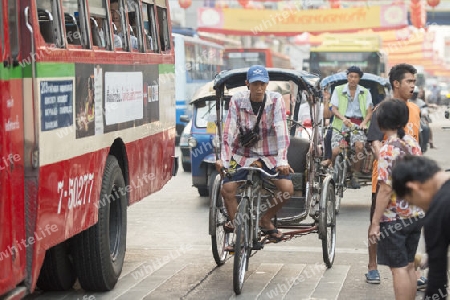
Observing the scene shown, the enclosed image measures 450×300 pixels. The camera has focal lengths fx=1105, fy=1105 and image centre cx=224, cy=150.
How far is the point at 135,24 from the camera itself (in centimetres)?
1032

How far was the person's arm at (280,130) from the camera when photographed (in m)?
9.15

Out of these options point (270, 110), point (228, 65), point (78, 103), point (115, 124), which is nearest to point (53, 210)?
point (78, 103)

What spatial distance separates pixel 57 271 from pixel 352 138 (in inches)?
259

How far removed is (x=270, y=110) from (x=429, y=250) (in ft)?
15.5

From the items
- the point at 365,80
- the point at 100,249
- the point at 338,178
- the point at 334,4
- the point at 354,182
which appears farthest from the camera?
the point at 334,4

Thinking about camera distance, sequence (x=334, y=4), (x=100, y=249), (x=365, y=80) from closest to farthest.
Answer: (x=100, y=249)
(x=365, y=80)
(x=334, y=4)

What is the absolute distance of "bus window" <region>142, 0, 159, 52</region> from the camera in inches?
427

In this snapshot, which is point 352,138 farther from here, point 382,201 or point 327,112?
point 382,201

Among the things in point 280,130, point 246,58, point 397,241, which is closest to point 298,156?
point 280,130

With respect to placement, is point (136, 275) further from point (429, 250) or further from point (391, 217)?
point (429, 250)

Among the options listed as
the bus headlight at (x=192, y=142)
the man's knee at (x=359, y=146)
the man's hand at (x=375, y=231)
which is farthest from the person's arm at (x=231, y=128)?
the bus headlight at (x=192, y=142)

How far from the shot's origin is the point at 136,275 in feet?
31.4

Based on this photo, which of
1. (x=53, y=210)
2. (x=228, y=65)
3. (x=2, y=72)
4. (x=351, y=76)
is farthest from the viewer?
(x=228, y=65)

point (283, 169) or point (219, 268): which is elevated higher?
point (283, 169)
